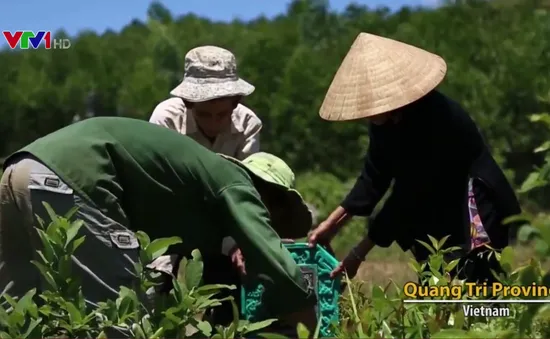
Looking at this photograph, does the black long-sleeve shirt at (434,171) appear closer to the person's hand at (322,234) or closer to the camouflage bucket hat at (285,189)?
the person's hand at (322,234)

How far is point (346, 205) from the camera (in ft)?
11.3

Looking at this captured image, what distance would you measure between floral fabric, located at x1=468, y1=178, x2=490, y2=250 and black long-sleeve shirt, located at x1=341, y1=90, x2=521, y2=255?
1.1 inches

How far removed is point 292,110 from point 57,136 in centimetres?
661

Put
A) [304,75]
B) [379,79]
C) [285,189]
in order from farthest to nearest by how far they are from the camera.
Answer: [304,75] < [379,79] < [285,189]

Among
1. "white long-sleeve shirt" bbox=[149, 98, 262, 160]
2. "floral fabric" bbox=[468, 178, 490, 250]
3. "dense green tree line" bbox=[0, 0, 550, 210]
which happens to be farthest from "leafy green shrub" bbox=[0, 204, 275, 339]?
"dense green tree line" bbox=[0, 0, 550, 210]

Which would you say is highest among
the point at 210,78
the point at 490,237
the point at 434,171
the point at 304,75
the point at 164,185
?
the point at 210,78

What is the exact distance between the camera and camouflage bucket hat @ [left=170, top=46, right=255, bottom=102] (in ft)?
10.8

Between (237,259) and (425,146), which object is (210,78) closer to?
(237,259)

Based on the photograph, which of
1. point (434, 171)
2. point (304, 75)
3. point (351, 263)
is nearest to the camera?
point (434, 171)

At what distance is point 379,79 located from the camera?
Answer: 2.98 metres

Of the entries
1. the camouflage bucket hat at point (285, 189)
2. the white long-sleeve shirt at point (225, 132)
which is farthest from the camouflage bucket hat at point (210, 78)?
the camouflage bucket hat at point (285, 189)

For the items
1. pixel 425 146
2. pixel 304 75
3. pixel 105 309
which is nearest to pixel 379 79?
pixel 425 146

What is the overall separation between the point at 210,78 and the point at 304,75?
18.6ft

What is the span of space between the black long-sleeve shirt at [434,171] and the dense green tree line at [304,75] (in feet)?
14.2
